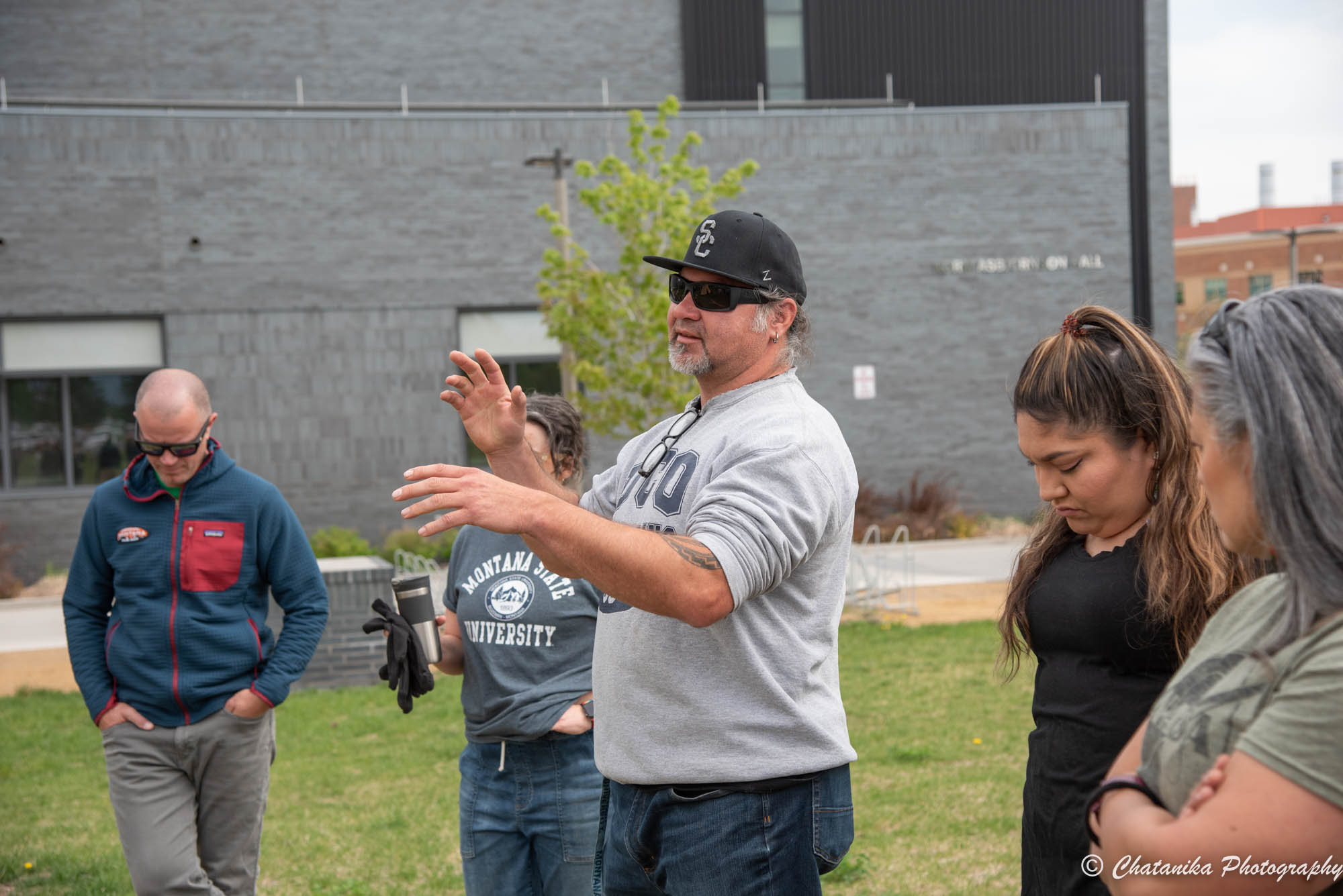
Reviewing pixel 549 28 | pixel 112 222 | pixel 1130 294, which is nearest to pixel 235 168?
pixel 112 222

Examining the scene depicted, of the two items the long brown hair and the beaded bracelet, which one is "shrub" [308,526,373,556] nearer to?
the long brown hair

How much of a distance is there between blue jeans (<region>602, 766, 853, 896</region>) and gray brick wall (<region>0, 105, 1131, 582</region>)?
676 inches

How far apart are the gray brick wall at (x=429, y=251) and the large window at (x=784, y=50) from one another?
101 inches

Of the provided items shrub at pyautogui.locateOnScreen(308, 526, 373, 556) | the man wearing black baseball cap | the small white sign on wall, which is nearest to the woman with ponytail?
the man wearing black baseball cap

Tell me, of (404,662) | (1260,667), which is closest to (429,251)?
(404,662)

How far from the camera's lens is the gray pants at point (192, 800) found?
4.21 meters

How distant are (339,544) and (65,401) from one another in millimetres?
5541

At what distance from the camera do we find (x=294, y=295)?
20.0 meters

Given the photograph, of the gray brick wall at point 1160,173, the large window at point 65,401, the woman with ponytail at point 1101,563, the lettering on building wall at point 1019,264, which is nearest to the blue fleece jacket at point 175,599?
the woman with ponytail at point 1101,563

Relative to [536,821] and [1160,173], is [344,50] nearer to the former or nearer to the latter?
[1160,173]

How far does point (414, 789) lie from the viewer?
725 cm

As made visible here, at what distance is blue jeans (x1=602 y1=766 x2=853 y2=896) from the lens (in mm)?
2641

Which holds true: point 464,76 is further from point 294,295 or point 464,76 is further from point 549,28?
point 294,295

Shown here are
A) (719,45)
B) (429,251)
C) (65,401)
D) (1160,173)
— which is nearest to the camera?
(65,401)
